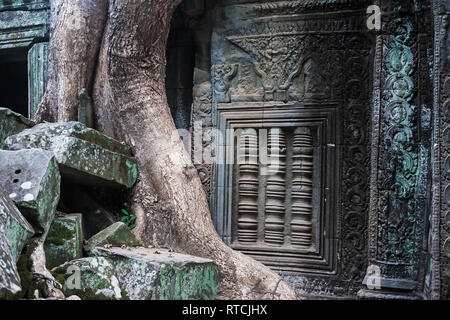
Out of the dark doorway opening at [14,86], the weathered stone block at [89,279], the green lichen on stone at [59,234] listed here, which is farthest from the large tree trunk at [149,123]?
the dark doorway opening at [14,86]

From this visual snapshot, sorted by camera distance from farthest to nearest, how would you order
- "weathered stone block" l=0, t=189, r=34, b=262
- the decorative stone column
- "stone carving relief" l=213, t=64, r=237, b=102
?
"stone carving relief" l=213, t=64, r=237, b=102 → the decorative stone column → "weathered stone block" l=0, t=189, r=34, b=262

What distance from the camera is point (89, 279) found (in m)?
2.82

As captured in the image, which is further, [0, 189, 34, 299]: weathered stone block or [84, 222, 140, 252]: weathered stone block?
[84, 222, 140, 252]: weathered stone block

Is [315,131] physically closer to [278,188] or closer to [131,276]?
[278,188]

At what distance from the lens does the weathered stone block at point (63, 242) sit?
10.0 ft

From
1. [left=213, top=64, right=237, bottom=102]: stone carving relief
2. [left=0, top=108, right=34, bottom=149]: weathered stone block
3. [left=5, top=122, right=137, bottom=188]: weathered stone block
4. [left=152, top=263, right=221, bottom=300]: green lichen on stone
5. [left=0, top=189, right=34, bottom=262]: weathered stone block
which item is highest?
[left=213, top=64, right=237, bottom=102]: stone carving relief

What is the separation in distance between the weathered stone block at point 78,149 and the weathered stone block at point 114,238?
387mm

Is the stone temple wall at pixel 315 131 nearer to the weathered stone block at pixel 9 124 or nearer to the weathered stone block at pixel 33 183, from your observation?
the weathered stone block at pixel 9 124

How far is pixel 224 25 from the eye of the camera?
16.1 ft

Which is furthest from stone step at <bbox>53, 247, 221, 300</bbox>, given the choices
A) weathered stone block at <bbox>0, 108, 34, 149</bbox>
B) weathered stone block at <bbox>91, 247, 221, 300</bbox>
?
weathered stone block at <bbox>0, 108, 34, 149</bbox>

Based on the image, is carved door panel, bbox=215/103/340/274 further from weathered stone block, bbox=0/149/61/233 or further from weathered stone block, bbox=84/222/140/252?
weathered stone block, bbox=0/149/61/233

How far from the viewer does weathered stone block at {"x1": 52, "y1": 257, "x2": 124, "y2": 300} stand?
2.79 meters

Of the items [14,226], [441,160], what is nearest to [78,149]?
[14,226]
